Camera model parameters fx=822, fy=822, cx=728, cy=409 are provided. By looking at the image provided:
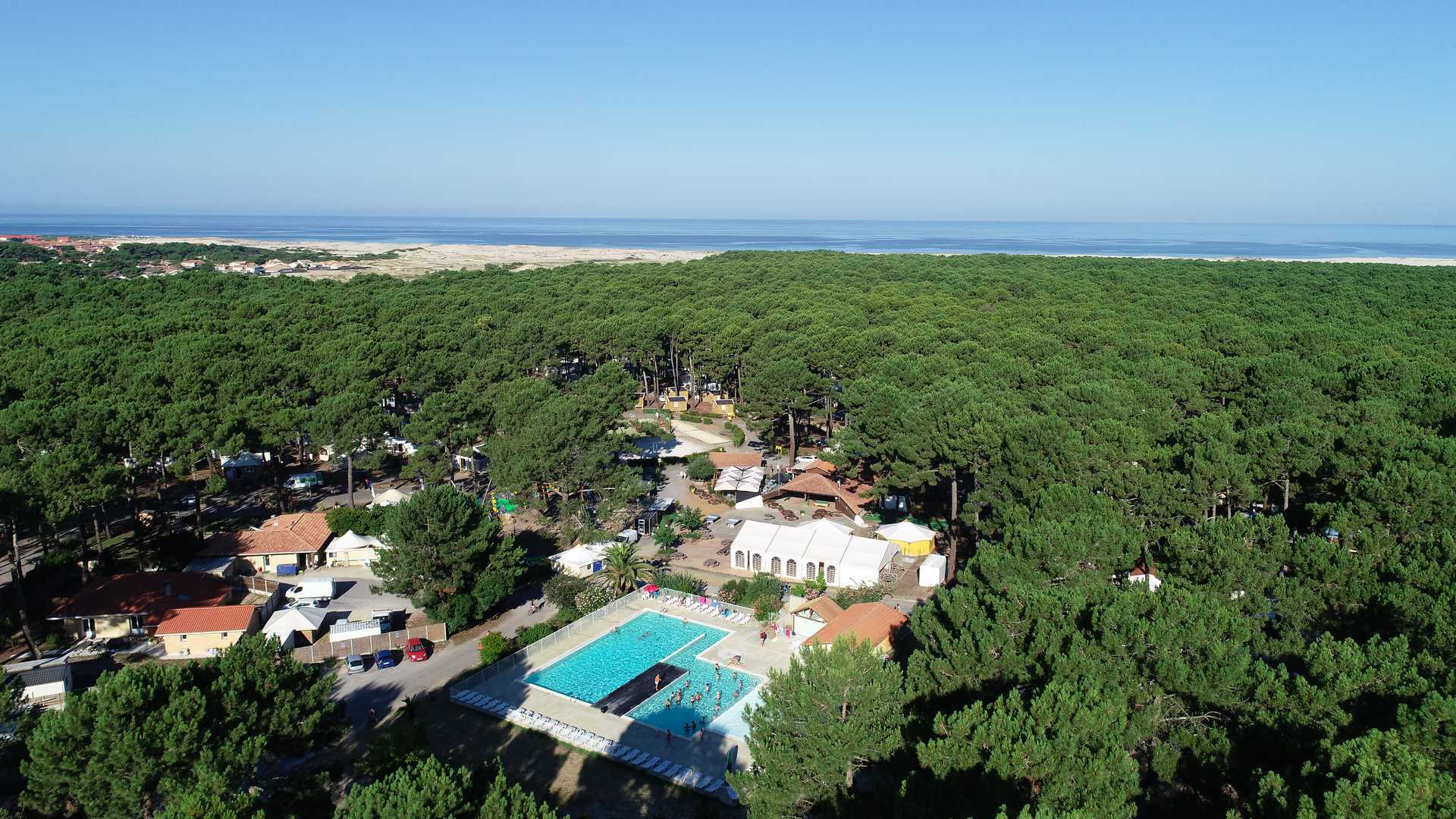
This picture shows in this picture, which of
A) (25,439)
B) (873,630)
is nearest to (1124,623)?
(873,630)

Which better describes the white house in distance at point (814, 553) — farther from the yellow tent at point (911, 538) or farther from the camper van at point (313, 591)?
the camper van at point (313, 591)

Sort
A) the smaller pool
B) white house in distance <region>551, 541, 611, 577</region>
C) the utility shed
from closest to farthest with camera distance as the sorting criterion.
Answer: the utility shed < the smaller pool < white house in distance <region>551, 541, 611, 577</region>

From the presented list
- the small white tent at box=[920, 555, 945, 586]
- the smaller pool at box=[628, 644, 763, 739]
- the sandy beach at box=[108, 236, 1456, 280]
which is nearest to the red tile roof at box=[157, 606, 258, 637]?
the smaller pool at box=[628, 644, 763, 739]

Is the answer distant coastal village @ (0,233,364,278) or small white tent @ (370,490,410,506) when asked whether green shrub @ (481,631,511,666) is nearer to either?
small white tent @ (370,490,410,506)

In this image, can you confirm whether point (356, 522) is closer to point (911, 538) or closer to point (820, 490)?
point (820, 490)

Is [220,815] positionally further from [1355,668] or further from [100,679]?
[1355,668]

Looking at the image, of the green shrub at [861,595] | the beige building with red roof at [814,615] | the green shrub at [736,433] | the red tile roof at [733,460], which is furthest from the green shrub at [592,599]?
the green shrub at [736,433]
